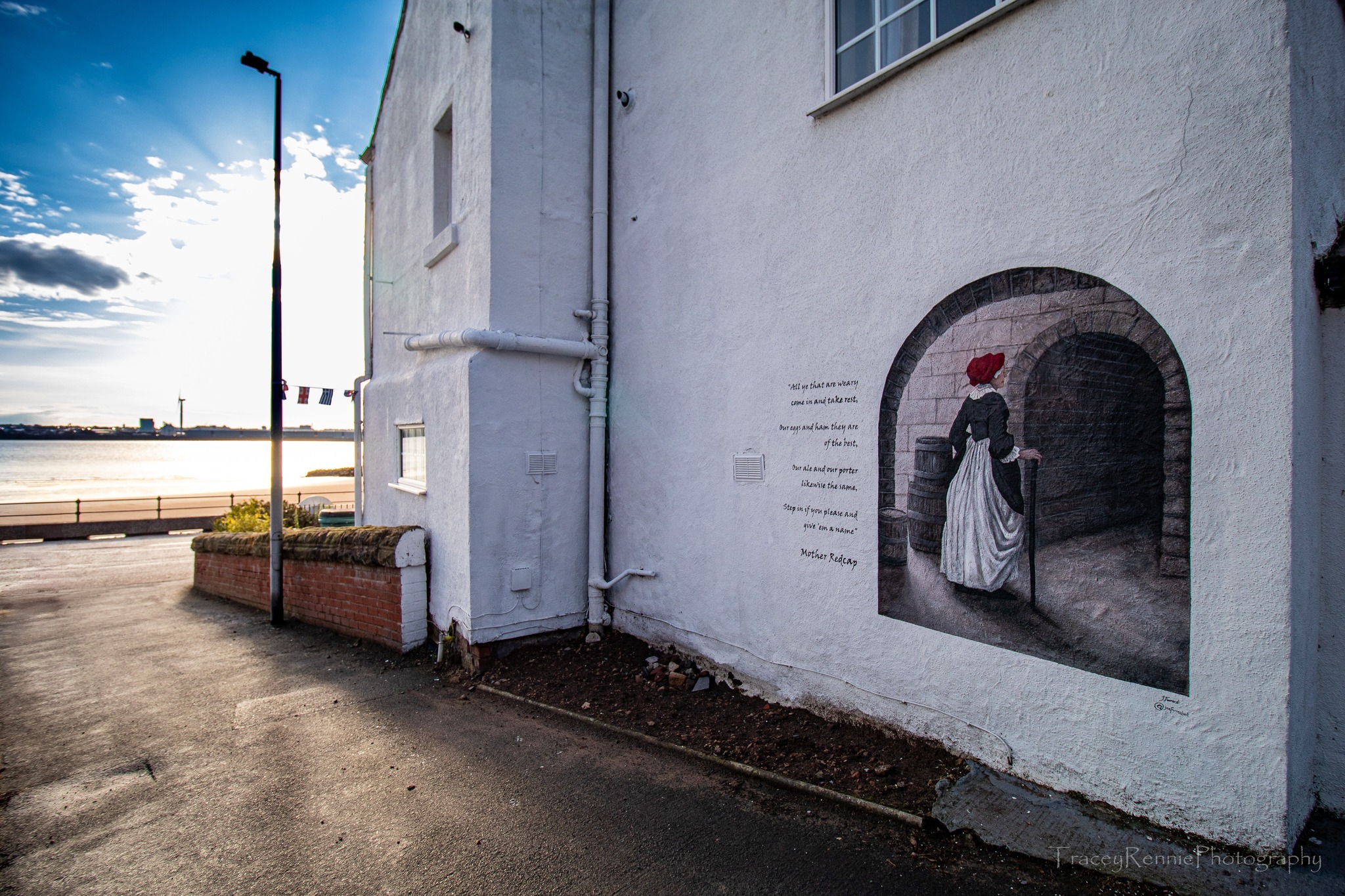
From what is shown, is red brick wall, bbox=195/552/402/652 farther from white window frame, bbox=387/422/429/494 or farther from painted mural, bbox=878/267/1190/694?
painted mural, bbox=878/267/1190/694

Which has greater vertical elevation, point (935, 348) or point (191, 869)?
point (935, 348)

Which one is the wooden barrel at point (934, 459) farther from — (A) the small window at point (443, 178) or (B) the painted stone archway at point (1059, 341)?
(A) the small window at point (443, 178)

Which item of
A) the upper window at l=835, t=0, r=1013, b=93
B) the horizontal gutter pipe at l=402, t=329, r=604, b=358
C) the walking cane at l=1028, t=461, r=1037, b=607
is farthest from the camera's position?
the horizontal gutter pipe at l=402, t=329, r=604, b=358

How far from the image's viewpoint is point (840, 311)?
4184 millimetres

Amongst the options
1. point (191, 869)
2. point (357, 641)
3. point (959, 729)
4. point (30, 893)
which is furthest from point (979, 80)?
point (357, 641)

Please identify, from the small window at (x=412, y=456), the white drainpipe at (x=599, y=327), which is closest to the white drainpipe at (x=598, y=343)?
the white drainpipe at (x=599, y=327)

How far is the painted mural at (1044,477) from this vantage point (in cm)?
284

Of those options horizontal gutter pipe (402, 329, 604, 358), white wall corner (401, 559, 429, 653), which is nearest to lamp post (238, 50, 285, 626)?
white wall corner (401, 559, 429, 653)

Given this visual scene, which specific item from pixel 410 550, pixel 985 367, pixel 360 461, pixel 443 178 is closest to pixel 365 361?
pixel 360 461

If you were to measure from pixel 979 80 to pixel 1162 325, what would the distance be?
176 centimetres

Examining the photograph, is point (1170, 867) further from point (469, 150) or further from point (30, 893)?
point (469, 150)

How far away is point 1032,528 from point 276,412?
9.75 meters

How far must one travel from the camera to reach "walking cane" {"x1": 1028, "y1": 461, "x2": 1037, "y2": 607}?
10.5ft

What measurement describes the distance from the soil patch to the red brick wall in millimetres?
1676
